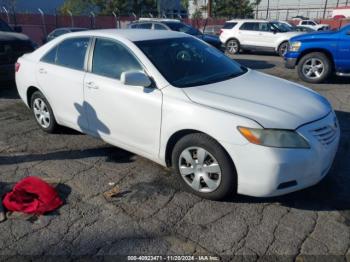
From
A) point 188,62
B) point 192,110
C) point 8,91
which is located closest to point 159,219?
point 192,110

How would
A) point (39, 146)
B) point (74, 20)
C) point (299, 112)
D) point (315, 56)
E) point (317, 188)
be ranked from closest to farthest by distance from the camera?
point (299, 112), point (317, 188), point (39, 146), point (315, 56), point (74, 20)

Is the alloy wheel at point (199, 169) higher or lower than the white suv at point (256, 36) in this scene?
lower

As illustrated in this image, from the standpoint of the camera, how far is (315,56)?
8945mm

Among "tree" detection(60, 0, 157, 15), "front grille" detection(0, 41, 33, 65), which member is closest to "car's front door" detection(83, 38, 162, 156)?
"front grille" detection(0, 41, 33, 65)

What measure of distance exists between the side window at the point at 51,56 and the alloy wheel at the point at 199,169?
252 centimetres

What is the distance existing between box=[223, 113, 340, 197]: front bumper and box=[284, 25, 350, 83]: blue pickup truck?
616 centimetres

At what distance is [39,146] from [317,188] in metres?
3.61

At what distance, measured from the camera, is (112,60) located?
411 cm

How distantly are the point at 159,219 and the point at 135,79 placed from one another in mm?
1400

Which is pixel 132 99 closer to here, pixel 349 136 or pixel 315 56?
pixel 349 136

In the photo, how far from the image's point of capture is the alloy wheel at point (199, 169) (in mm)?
3320

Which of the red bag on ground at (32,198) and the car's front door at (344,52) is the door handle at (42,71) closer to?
the red bag on ground at (32,198)

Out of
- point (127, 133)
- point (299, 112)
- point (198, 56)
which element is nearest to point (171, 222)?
point (127, 133)

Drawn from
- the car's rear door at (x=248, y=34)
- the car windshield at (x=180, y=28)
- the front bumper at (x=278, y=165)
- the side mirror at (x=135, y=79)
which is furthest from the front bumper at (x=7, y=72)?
the car's rear door at (x=248, y=34)
